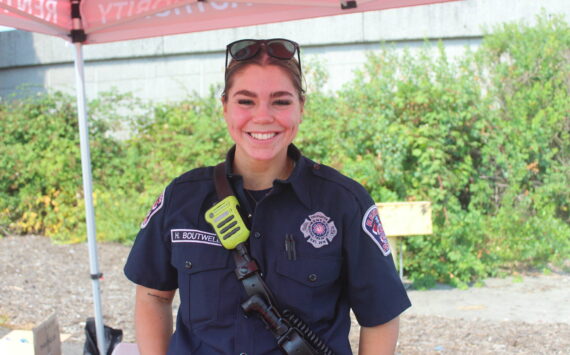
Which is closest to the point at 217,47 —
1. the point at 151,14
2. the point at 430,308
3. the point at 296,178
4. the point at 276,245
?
the point at 430,308

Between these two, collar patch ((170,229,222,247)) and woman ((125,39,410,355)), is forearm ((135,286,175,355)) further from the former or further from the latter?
collar patch ((170,229,222,247))

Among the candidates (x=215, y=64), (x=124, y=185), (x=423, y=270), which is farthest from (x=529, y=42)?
(x=124, y=185)

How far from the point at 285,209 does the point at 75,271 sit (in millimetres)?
5791

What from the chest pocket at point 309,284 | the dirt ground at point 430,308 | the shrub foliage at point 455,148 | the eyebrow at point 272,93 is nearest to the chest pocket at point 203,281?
the chest pocket at point 309,284

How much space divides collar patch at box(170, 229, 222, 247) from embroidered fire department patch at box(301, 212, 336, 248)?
0.27m

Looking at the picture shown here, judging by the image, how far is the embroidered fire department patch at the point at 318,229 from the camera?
1760 millimetres

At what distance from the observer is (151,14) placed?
11.4ft

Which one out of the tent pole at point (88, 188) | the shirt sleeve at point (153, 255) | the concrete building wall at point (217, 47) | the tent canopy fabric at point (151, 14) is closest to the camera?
the shirt sleeve at point (153, 255)

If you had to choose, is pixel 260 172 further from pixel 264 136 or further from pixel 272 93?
pixel 272 93

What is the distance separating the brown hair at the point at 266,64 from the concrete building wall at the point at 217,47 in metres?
6.42

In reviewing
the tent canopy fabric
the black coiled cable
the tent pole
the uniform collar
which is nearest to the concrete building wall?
the tent canopy fabric

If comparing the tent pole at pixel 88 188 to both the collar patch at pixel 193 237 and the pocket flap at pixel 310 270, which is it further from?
the pocket flap at pixel 310 270

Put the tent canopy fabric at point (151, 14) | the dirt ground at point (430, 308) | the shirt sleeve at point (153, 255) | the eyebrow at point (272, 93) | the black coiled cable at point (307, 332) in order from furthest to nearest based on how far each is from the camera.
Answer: the dirt ground at point (430, 308), the tent canopy fabric at point (151, 14), the shirt sleeve at point (153, 255), the eyebrow at point (272, 93), the black coiled cable at point (307, 332)

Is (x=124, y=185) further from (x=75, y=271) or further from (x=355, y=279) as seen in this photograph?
(x=355, y=279)
